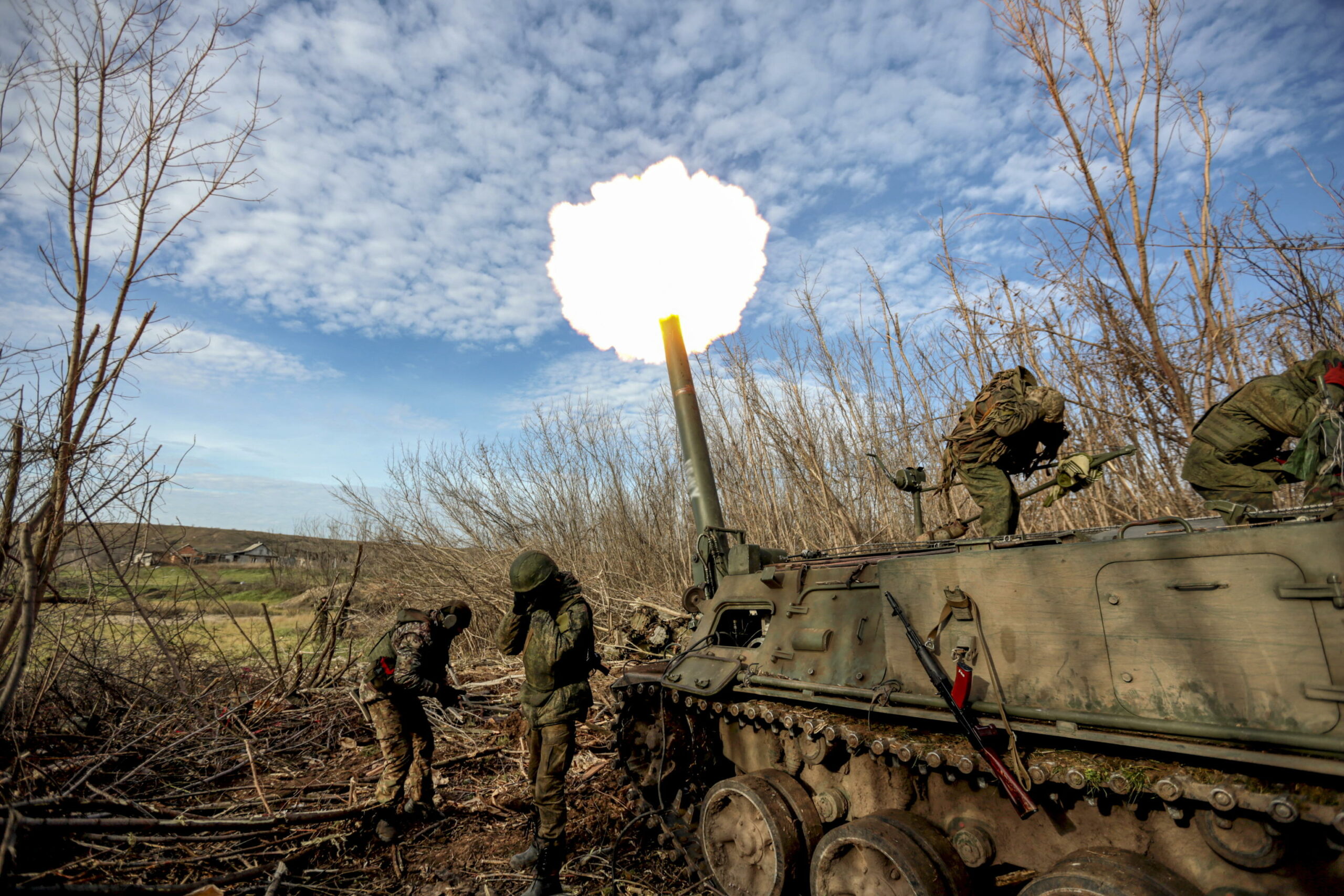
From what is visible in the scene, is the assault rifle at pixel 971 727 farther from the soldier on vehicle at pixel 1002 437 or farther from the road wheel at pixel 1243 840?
the soldier on vehicle at pixel 1002 437

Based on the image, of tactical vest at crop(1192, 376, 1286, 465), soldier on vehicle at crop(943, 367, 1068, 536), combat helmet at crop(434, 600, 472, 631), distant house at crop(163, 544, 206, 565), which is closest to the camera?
tactical vest at crop(1192, 376, 1286, 465)

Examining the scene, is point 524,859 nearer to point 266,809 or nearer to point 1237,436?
point 266,809

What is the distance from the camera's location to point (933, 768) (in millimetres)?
3277

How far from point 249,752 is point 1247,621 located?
20.6 feet

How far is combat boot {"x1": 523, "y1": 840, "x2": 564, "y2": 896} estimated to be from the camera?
4160 mm

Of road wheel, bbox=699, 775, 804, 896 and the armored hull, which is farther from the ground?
the armored hull

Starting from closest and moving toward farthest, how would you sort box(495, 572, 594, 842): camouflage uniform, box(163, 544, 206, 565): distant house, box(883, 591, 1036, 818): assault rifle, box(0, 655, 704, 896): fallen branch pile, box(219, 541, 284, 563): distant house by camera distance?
box(883, 591, 1036, 818): assault rifle < box(0, 655, 704, 896): fallen branch pile < box(495, 572, 594, 842): camouflage uniform < box(163, 544, 206, 565): distant house < box(219, 541, 284, 563): distant house

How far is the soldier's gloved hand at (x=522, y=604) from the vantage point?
4641mm

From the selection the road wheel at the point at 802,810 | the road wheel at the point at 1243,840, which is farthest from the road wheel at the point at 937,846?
the road wheel at the point at 1243,840

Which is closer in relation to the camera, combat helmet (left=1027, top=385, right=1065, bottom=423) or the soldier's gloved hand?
the soldier's gloved hand

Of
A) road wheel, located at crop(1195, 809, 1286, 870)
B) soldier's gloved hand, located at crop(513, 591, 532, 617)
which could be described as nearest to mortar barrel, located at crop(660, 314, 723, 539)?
soldier's gloved hand, located at crop(513, 591, 532, 617)

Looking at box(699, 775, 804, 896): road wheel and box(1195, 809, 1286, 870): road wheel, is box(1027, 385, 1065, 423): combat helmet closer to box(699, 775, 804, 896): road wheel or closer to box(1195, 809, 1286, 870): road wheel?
box(1195, 809, 1286, 870): road wheel

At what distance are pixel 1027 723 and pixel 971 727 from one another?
11.1 inches

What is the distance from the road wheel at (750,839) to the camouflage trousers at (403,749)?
2306 millimetres
